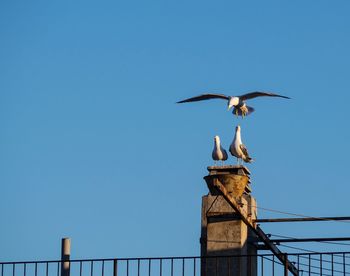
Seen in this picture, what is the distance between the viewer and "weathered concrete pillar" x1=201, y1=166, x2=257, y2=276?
896 inches

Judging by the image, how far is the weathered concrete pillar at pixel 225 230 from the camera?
22750 millimetres

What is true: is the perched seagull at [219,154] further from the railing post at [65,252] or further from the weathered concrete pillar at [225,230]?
the railing post at [65,252]

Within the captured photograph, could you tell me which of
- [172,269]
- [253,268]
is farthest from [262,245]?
[172,269]

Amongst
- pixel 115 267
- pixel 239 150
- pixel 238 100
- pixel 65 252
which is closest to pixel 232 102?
pixel 238 100

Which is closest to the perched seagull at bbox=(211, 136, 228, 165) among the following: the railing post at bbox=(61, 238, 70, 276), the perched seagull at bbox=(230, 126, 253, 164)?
the perched seagull at bbox=(230, 126, 253, 164)

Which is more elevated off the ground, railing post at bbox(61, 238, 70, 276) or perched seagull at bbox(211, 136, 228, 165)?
perched seagull at bbox(211, 136, 228, 165)

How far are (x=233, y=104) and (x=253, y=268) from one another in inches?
203

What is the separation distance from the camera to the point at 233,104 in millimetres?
27859

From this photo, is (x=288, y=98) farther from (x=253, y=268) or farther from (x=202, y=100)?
(x=253, y=268)

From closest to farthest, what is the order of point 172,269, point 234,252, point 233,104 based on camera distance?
point 172,269 < point 234,252 < point 233,104

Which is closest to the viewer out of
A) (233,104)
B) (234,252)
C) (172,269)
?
(172,269)

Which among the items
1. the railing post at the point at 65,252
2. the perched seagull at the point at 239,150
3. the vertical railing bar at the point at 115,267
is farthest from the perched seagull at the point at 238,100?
the vertical railing bar at the point at 115,267

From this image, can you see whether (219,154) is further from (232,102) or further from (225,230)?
(232,102)

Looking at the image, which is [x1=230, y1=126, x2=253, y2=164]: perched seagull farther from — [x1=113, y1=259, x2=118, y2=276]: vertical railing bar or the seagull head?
[x1=113, y1=259, x2=118, y2=276]: vertical railing bar
